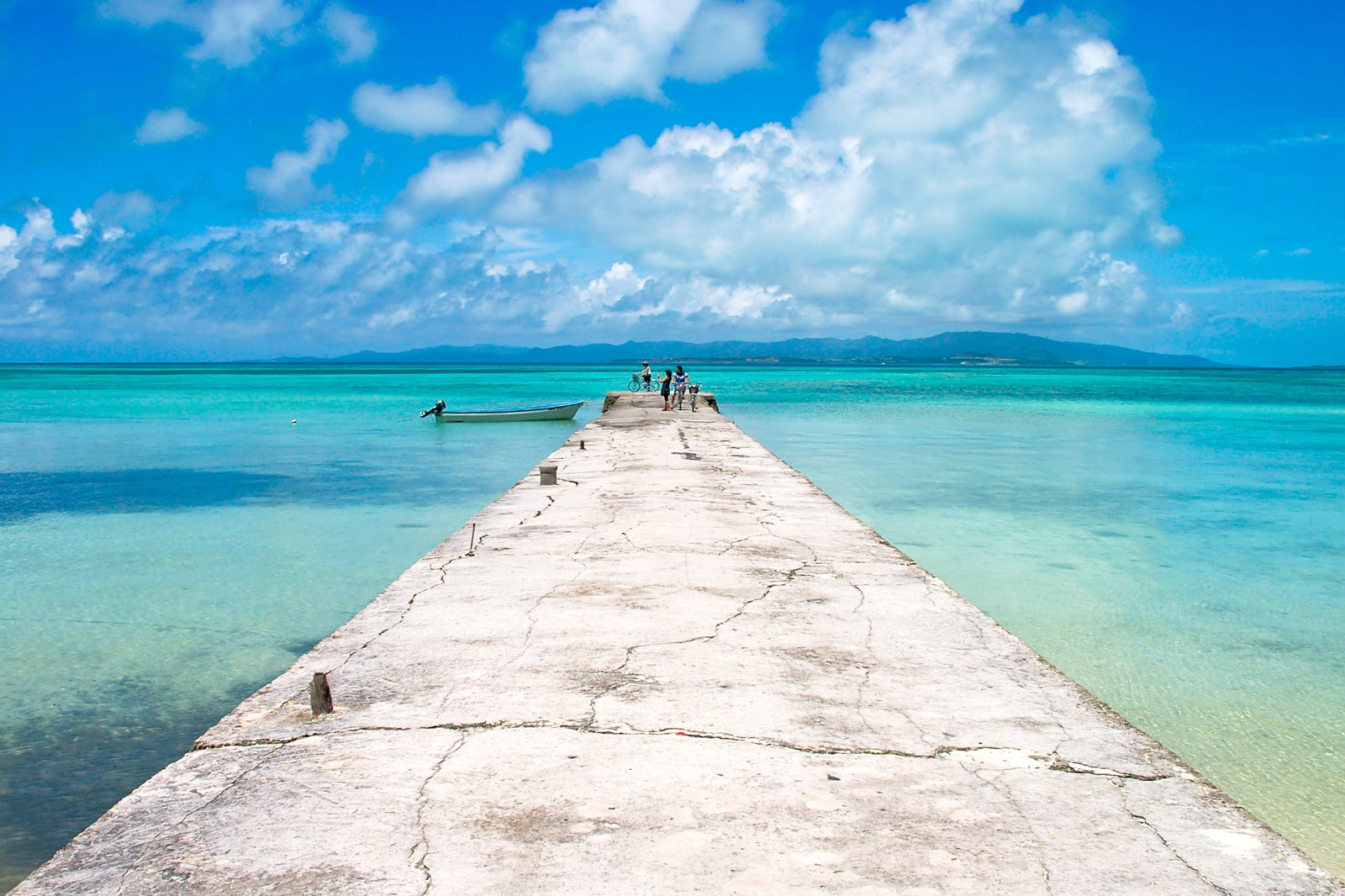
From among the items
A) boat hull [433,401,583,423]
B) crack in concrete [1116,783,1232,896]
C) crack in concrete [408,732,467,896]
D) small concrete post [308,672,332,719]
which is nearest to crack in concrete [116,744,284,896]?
small concrete post [308,672,332,719]

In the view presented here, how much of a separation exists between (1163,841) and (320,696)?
2863mm

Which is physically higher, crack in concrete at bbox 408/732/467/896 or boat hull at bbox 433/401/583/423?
crack in concrete at bbox 408/732/467/896

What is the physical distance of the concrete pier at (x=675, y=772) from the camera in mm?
2531

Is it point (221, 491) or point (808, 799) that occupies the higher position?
point (808, 799)

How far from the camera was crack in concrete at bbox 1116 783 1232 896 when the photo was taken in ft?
8.22

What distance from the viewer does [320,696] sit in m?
3.64

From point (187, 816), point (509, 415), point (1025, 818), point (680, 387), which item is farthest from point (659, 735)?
point (509, 415)

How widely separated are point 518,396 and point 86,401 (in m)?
20.3

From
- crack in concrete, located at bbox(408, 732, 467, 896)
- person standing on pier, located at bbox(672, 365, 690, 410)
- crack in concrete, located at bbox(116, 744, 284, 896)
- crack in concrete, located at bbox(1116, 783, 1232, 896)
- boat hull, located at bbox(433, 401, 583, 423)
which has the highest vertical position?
person standing on pier, located at bbox(672, 365, 690, 410)

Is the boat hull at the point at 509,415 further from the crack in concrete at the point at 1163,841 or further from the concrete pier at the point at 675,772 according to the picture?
the crack in concrete at the point at 1163,841

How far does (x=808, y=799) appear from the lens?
2.93 meters

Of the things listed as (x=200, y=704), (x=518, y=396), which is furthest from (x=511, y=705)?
(x=518, y=396)

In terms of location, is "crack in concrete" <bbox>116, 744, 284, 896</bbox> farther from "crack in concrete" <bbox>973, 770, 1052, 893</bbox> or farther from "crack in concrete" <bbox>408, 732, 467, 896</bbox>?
"crack in concrete" <bbox>973, 770, 1052, 893</bbox>

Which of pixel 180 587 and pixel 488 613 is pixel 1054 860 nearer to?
pixel 488 613
